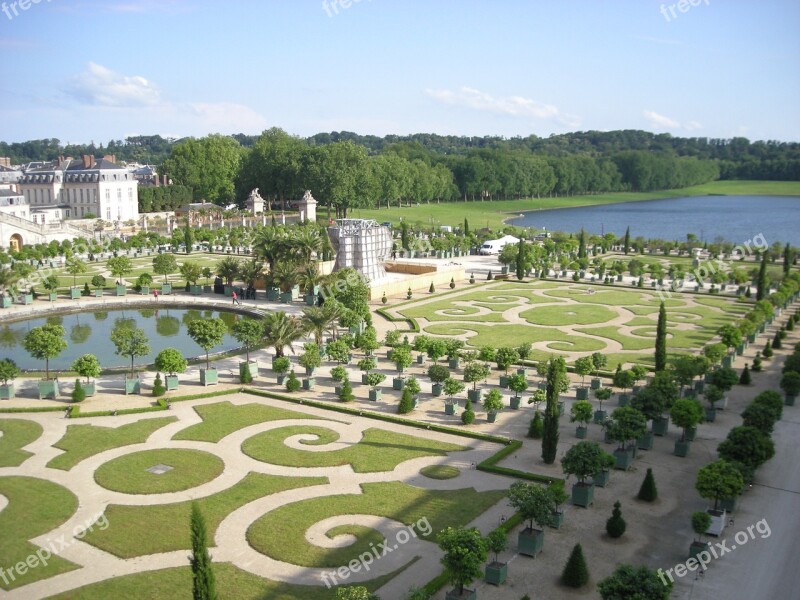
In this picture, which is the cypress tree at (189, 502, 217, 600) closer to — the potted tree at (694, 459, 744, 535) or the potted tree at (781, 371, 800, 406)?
the potted tree at (694, 459, 744, 535)

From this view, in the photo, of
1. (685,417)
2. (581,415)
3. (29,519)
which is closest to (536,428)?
(581,415)

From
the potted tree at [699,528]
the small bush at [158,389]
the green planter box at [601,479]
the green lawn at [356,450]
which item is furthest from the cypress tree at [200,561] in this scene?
the small bush at [158,389]

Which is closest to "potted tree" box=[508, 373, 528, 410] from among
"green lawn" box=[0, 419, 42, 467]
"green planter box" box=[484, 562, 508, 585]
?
"green planter box" box=[484, 562, 508, 585]

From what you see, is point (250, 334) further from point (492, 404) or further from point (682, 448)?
point (682, 448)

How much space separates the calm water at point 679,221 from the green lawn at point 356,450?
99.4 metres

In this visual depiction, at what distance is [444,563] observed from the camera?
20562 mm

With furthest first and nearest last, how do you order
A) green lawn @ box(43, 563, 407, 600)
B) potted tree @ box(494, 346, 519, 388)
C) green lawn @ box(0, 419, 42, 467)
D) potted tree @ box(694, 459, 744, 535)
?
potted tree @ box(494, 346, 519, 388), green lawn @ box(0, 419, 42, 467), potted tree @ box(694, 459, 744, 535), green lawn @ box(43, 563, 407, 600)

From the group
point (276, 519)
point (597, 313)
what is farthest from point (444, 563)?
point (597, 313)

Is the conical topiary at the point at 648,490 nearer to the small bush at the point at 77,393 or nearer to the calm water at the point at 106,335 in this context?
the small bush at the point at 77,393

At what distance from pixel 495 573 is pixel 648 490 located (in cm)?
823

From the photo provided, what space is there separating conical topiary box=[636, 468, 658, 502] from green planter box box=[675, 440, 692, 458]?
5.05m

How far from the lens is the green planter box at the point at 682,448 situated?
31.8 m

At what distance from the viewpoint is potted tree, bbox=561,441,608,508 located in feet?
86.5

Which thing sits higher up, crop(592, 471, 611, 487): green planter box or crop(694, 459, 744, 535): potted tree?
crop(694, 459, 744, 535): potted tree
